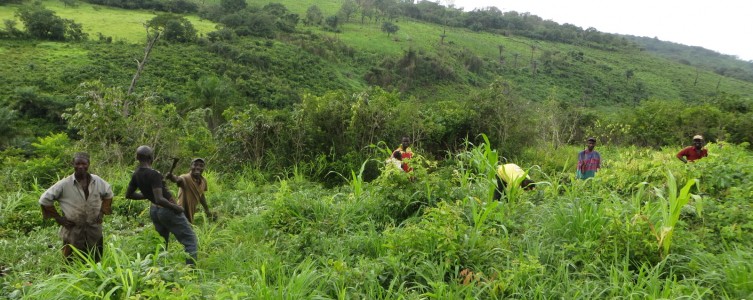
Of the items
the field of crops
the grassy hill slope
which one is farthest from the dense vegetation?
the grassy hill slope

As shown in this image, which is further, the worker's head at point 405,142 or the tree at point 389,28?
the tree at point 389,28

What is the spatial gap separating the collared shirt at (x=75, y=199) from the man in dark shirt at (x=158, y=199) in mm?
305

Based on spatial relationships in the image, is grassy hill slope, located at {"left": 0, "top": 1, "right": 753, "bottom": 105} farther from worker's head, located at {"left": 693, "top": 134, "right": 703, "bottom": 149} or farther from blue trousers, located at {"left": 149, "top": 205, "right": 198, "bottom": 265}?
blue trousers, located at {"left": 149, "top": 205, "right": 198, "bottom": 265}

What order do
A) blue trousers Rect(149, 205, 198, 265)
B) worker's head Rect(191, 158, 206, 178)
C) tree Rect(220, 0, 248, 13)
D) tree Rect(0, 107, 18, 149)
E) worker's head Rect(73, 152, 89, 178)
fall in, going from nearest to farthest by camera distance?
worker's head Rect(73, 152, 89, 178) < blue trousers Rect(149, 205, 198, 265) < worker's head Rect(191, 158, 206, 178) < tree Rect(0, 107, 18, 149) < tree Rect(220, 0, 248, 13)

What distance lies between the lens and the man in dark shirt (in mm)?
3961

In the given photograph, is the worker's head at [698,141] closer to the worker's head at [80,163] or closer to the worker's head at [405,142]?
the worker's head at [405,142]

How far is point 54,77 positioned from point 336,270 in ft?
143

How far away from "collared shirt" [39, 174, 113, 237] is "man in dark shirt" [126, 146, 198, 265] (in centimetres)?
31

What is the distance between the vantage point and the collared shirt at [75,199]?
3.83 meters

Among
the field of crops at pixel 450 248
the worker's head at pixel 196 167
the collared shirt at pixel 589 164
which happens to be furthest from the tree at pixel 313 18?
the field of crops at pixel 450 248

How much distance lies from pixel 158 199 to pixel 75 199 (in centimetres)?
75

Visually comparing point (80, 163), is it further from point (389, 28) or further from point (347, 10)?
point (347, 10)

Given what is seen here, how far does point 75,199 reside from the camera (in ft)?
12.8

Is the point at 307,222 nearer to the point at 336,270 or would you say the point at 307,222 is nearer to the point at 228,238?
the point at 228,238
